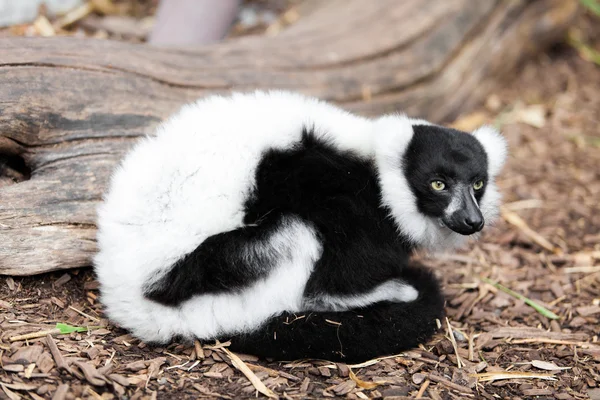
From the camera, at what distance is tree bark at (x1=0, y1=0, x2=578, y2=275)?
3807mm

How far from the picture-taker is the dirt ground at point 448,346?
3.13 m

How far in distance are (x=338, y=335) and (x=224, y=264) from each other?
766 mm

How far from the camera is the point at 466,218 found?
353cm

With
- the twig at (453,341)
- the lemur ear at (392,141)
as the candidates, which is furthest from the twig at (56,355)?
the twig at (453,341)

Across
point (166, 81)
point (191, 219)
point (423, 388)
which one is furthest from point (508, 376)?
point (166, 81)

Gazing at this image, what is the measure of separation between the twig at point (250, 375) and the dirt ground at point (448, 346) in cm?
3

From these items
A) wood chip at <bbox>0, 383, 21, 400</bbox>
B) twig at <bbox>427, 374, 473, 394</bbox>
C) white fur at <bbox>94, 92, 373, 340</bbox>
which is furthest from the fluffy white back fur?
twig at <bbox>427, 374, 473, 394</bbox>

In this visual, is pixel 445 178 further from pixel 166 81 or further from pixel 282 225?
pixel 166 81

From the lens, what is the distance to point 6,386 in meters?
2.89

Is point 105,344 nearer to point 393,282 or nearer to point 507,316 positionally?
point 393,282

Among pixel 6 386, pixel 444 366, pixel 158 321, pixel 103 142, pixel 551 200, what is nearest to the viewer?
pixel 6 386

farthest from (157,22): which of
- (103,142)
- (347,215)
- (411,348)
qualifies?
(411,348)

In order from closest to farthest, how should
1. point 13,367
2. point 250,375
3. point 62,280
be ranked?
1. point 13,367
2. point 250,375
3. point 62,280

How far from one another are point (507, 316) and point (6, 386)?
321cm
